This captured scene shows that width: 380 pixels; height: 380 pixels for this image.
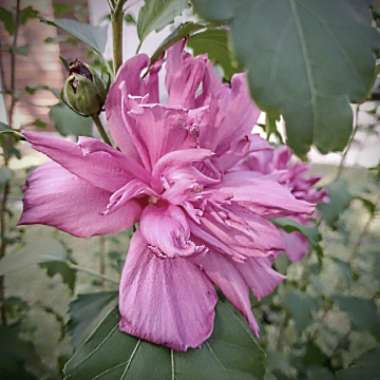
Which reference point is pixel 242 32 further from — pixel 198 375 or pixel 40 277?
pixel 40 277

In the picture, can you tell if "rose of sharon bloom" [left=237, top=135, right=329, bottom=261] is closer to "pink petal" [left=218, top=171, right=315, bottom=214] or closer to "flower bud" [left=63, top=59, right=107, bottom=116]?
"pink petal" [left=218, top=171, right=315, bottom=214]

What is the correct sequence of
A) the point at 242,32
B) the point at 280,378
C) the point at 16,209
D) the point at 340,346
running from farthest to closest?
the point at 16,209 → the point at 340,346 → the point at 280,378 → the point at 242,32

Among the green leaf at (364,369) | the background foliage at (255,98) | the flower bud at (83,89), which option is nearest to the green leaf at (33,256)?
the background foliage at (255,98)

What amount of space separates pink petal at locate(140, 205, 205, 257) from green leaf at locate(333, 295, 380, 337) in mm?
564

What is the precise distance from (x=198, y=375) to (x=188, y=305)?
0.24 feet

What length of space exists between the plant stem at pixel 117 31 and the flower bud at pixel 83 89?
0.03m

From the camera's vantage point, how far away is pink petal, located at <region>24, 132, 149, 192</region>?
34 centimetres

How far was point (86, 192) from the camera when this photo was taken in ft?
1.19

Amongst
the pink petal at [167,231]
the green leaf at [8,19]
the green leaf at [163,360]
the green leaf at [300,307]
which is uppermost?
the green leaf at [8,19]

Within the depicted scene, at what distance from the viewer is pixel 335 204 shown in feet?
3.00

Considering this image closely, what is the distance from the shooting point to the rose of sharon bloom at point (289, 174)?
1.81 feet

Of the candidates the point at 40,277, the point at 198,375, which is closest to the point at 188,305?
the point at 198,375

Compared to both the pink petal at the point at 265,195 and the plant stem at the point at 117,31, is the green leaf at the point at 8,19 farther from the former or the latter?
the pink petal at the point at 265,195

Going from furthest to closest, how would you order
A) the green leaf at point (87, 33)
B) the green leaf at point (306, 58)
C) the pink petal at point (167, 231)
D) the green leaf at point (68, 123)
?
the green leaf at point (68, 123), the green leaf at point (87, 33), the pink petal at point (167, 231), the green leaf at point (306, 58)
